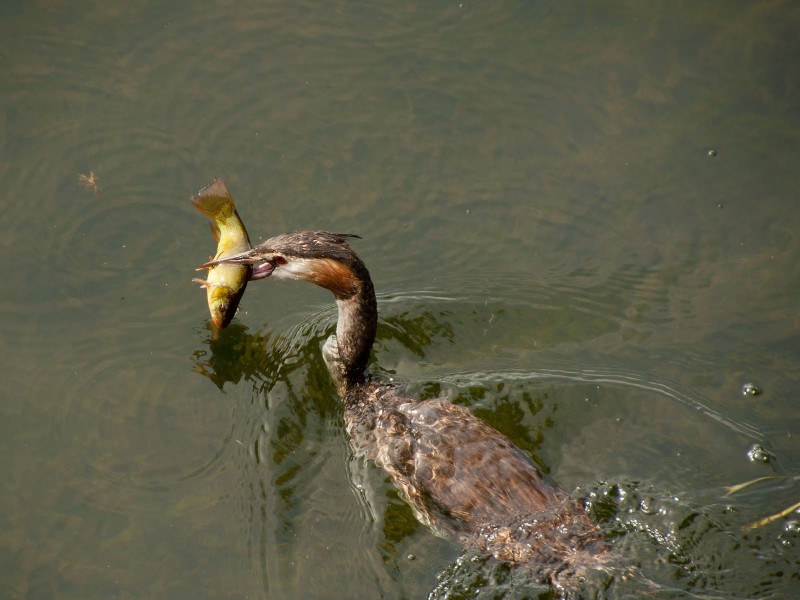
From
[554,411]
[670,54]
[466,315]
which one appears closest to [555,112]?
[670,54]

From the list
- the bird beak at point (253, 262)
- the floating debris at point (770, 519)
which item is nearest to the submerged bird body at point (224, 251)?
the bird beak at point (253, 262)

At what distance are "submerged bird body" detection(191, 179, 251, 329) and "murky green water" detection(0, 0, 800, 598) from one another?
553 millimetres

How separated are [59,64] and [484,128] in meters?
3.29

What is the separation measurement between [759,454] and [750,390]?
0.50 metres

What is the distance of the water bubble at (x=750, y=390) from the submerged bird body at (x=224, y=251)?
3198 millimetres

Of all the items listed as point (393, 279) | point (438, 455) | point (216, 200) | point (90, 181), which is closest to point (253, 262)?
point (216, 200)

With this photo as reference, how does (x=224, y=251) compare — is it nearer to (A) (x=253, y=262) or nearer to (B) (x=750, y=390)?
(A) (x=253, y=262)

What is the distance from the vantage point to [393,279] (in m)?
6.16

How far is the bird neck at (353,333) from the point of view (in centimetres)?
532

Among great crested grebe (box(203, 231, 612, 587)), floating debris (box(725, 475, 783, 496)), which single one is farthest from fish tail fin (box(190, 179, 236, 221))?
floating debris (box(725, 475, 783, 496))

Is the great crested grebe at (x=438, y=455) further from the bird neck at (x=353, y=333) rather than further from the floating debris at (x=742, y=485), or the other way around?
the floating debris at (x=742, y=485)

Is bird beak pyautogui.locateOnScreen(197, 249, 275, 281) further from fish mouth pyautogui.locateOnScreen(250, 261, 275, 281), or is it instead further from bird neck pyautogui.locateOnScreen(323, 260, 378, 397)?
bird neck pyautogui.locateOnScreen(323, 260, 378, 397)

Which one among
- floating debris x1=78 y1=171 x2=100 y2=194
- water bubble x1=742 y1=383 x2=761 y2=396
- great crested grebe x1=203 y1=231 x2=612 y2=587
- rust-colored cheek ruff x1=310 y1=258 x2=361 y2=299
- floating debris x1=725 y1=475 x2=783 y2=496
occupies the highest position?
floating debris x1=78 y1=171 x2=100 y2=194

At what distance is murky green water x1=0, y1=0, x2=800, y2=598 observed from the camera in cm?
510
